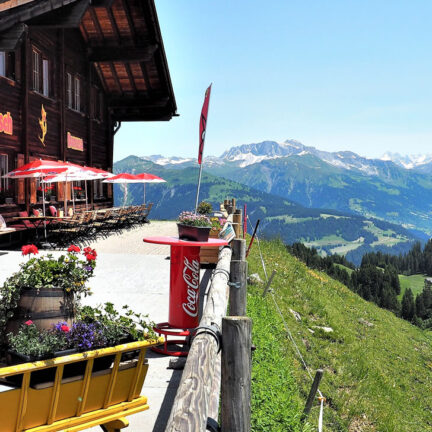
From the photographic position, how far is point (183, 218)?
6305mm

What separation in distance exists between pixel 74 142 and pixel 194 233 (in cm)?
1737

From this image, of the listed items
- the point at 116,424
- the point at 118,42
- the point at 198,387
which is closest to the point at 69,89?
the point at 118,42

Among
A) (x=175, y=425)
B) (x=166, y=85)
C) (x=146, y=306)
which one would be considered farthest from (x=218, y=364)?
(x=166, y=85)

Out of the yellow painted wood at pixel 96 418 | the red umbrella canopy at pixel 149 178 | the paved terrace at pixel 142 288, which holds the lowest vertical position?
the paved terrace at pixel 142 288

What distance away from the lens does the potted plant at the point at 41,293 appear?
3.49 meters

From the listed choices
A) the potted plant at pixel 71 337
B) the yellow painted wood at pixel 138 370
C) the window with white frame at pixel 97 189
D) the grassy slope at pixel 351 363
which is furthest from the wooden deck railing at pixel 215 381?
the window with white frame at pixel 97 189

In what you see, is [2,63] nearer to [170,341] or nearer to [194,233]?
[194,233]

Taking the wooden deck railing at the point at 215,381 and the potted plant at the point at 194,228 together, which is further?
the potted plant at the point at 194,228

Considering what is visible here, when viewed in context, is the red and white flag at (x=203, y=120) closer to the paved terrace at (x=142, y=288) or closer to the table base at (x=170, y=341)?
the paved terrace at (x=142, y=288)

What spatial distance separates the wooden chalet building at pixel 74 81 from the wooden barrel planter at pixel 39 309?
33.8ft

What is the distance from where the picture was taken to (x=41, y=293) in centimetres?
353

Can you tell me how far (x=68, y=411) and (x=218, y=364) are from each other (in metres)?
1.10

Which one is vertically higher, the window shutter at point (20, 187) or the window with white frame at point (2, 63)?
the window with white frame at point (2, 63)

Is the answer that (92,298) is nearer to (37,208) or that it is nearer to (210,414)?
(210,414)
